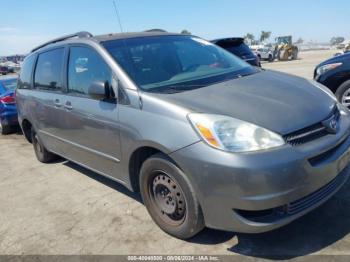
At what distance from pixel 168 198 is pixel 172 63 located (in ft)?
4.73

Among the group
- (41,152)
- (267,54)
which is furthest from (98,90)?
(267,54)

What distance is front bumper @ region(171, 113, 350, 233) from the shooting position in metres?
2.54

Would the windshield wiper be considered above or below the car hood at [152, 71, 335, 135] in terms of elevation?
above

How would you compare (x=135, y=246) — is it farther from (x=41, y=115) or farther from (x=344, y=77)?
(x=344, y=77)

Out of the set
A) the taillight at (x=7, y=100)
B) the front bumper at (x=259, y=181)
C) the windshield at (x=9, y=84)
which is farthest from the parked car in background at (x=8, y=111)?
the front bumper at (x=259, y=181)

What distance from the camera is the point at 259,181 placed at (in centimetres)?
253

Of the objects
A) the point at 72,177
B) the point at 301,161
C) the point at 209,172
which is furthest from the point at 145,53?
the point at 72,177

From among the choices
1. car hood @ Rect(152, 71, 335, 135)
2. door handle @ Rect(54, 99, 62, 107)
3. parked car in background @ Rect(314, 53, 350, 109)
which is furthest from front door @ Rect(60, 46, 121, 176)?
parked car in background @ Rect(314, 53, 350, 109)

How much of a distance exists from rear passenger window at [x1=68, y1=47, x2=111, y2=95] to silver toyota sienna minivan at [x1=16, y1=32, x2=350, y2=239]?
0.01m

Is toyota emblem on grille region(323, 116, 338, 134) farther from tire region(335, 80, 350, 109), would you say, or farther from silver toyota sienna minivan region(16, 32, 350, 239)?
tire region(335, 80, 350, 109)

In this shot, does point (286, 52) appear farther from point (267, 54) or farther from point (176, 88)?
point (176, 88)

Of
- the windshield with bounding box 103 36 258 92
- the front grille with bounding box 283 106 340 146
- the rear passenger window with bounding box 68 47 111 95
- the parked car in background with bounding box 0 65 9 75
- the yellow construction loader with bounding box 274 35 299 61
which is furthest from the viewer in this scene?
the parked car in background with bounding box 0 65 9 75

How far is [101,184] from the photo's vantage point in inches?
189

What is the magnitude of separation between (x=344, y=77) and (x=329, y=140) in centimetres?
382
